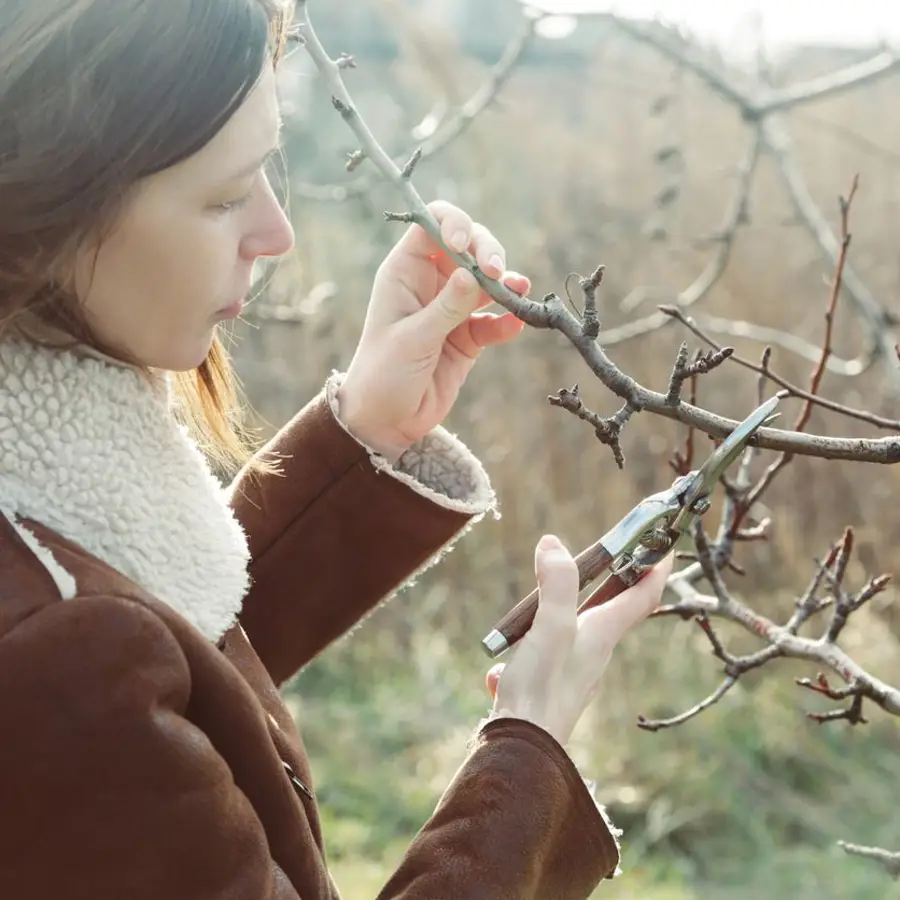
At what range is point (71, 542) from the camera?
2.63 feet

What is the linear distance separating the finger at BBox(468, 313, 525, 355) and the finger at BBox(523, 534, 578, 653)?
0.29 meters

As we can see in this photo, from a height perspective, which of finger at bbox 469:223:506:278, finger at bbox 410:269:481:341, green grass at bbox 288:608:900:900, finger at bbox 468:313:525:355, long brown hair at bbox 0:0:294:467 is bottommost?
green grass at bbox 288:608:900:900

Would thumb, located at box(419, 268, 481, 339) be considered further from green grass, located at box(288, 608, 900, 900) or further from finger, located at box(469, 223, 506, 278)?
green grass, located at box(288, 608, 900, 900)

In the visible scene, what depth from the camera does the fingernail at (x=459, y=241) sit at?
0.92m

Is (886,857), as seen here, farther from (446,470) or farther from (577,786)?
(446,470)

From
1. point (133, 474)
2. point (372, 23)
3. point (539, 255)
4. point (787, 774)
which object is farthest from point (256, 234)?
point (372, 23)

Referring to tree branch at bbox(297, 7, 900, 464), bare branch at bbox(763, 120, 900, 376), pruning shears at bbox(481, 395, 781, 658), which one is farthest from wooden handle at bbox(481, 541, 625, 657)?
bare branch at bbox(763, 120, 900, 376)

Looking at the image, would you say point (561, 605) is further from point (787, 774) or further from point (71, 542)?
point (787, 774)

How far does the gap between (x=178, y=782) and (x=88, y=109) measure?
0.42m

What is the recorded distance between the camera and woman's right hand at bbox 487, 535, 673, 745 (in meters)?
0.86

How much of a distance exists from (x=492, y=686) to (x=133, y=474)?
1.03 ft

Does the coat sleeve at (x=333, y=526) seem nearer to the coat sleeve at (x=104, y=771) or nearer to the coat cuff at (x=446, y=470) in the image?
the coat cuff at (x=446, y=470)

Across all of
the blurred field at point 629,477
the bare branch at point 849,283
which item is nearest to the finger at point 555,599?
the bare branch at point 849,283

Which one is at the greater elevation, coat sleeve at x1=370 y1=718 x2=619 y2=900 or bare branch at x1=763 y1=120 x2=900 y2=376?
coat sleeve at x1=370 y1=718 x2=619 y2=900
